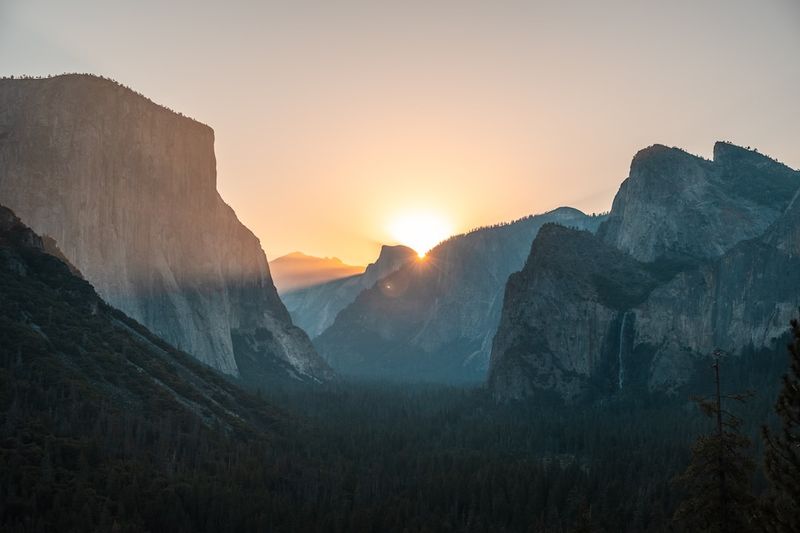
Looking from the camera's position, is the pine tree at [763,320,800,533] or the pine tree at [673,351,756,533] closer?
the pine tree at [763,320,800,533]

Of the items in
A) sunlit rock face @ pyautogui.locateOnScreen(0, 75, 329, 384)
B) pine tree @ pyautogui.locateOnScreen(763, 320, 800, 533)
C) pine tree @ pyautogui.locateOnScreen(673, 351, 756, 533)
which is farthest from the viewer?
sunlit rock face @ pyautogui.locateOnScreen(0, 75, 329, 384)

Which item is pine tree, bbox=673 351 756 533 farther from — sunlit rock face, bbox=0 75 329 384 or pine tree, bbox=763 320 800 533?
sunlit rock face, bbox=0 75 329 384

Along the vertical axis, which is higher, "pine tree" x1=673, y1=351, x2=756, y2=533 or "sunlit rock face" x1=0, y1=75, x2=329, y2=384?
"sunlit rock face" x1=0, y1=75, x2=329, y2=384

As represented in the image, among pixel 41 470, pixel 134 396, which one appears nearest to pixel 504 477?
pixel 134 396

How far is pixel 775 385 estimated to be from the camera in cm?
14812

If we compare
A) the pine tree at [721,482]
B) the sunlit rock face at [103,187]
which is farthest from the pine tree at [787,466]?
the sunlit rock face at [103,187]

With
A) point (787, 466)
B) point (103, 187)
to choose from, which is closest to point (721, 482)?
point (787, 466)

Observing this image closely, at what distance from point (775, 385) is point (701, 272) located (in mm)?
50177

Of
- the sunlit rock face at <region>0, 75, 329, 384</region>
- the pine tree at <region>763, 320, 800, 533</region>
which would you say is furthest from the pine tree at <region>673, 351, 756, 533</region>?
the sunlit rock face at <region>0, 75, 329, 384</region>

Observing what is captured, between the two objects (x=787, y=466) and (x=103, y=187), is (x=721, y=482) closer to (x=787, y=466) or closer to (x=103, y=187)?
(x=787, y=466)

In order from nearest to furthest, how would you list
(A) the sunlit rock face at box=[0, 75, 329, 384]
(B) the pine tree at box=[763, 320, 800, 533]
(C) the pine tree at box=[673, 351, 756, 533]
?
(B) the pine tree at box=[763, 320, 800, 533], (C) the pine tree at box=[673, 351, 756, 533], (A) the sunlit rock face at box=[0, 75, 329, 384]

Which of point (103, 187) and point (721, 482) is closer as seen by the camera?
point (721, 482)

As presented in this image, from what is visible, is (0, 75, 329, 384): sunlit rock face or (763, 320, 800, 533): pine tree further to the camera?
(0, 75, 329, 384): sunlit rock face

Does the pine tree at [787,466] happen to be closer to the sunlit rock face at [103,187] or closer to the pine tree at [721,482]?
the pine tree at [721,482]
